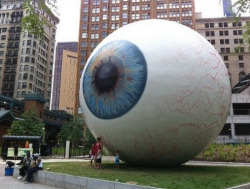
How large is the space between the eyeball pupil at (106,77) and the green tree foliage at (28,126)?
3918cm

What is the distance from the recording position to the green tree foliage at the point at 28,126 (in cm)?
4719

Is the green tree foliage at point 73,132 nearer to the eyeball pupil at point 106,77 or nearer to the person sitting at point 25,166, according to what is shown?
the person sitting at point 25,166

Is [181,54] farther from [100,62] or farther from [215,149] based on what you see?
[215,149]

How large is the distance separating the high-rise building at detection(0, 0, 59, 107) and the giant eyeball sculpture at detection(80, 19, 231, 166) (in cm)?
9292

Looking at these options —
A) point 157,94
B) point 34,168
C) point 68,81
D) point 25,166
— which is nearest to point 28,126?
point 25,166

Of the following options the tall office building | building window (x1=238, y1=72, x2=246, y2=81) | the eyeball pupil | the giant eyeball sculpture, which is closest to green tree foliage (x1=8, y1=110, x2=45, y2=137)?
the giant eyeball sculpture

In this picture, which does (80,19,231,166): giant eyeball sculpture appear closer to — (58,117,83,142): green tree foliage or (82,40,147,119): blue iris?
(82,40,147,119): blue iris

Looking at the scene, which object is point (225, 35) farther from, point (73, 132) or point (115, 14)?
point (73, 132)

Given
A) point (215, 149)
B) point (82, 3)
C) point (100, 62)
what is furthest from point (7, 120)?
point (82, 3)

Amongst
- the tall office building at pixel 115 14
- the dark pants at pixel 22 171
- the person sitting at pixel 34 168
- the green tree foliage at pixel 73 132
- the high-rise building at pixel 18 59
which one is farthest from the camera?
the tall office building at pixel 115 14

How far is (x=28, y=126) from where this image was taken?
A: 5009 cm

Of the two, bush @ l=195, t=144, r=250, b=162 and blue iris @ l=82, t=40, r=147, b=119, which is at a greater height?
blue iris @ l=82, t=40, r=147, b=119

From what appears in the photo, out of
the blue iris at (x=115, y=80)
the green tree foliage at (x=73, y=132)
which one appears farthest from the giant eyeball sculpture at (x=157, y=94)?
the green tree foliage at (x=73, y=132)

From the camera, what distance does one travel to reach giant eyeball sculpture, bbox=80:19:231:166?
10.9 meters
